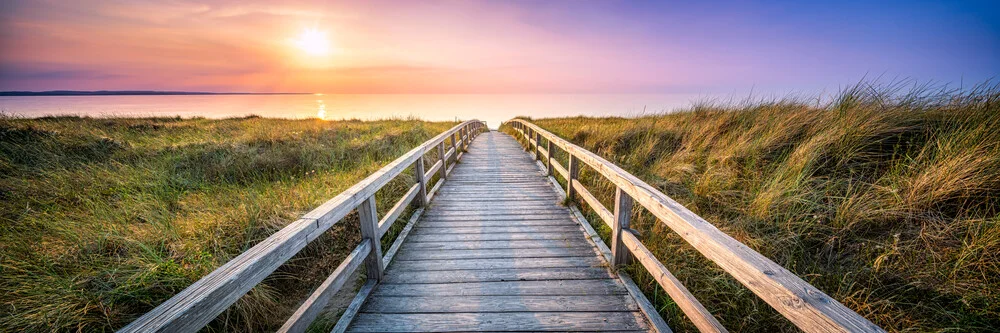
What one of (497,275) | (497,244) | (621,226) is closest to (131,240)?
(497,275)

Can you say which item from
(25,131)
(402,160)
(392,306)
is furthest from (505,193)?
(25,131)

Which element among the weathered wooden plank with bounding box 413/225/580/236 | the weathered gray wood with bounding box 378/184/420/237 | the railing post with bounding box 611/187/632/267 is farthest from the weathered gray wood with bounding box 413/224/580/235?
the railing post with bounding box 611/187/632/267

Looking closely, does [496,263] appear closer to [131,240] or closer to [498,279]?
[498,279]

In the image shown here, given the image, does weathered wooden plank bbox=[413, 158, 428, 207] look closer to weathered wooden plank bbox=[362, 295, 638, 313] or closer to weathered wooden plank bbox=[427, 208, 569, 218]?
weathered wooden plank bbox=[427, 208, 569, 218]

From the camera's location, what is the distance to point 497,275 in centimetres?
298

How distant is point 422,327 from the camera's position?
2.33 m

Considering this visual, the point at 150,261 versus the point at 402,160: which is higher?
the point at 402,160

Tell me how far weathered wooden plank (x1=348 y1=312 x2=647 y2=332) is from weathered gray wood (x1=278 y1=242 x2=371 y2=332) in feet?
1.22

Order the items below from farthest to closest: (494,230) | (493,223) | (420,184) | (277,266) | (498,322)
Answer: (420,184), (493,223), (494,230), (498,322), (277,266)

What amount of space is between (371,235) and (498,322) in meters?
1.25

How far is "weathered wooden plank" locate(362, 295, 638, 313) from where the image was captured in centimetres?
249

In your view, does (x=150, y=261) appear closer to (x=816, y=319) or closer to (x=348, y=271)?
(x=348, y=271)

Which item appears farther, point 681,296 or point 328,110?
point 328,110

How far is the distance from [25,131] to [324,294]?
1267cm
